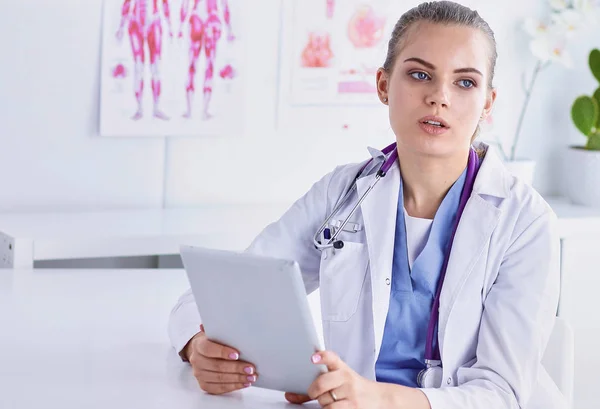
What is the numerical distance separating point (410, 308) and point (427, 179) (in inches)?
8.3

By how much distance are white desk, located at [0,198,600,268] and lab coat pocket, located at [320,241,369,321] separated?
2.65 ft

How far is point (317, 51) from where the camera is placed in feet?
9.13

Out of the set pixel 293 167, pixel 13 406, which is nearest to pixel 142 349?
pixel 13 406

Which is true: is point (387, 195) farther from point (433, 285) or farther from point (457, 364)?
point (457, 364)

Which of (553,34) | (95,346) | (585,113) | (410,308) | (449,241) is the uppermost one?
(553,34)

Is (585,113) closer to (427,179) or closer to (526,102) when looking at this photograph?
(526,102)

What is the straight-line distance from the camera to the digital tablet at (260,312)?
3.96ft

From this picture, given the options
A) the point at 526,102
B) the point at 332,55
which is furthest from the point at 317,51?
the point at 526,102

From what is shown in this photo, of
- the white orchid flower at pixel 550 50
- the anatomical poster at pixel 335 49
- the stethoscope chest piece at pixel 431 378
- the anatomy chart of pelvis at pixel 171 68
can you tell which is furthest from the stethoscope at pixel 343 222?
the white orchid flower at pixel 550 50

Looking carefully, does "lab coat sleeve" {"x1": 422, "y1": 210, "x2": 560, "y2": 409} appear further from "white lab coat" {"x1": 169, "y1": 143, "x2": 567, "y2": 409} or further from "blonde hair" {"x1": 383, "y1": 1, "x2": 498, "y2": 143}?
"blonde hair" {"x1": 383, "y1": 1, "x2": 498, "y2": 143}

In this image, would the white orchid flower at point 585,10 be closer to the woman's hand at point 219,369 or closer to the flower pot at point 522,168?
the flower pot at point 522,168

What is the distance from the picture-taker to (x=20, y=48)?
241cm

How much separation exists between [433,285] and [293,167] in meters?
1.34

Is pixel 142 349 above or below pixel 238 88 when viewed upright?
below
